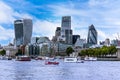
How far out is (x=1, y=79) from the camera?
52.9 metres

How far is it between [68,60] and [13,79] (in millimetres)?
113700

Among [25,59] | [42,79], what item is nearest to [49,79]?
[42,79]

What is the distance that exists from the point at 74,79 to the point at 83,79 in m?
1.25

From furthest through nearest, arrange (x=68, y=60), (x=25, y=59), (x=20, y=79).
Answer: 1. (x=25, y=59)
2. (x=68, y=60)
3. (x=20, y=79)

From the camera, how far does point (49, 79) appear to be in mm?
54062

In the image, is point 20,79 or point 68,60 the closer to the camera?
point 20,79

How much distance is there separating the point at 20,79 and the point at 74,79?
300 inches

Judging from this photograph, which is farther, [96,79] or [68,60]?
[68,60]

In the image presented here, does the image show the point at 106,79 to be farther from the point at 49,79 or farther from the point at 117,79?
the point at 49,79

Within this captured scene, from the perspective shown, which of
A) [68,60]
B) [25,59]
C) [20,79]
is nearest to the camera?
[20,79]

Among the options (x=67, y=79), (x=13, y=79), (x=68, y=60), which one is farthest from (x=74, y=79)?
(x=68, y=60)

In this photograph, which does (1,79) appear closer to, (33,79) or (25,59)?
(33,79)

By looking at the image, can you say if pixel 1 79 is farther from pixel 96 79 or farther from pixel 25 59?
pixel 25 59

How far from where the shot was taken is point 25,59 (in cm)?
19325
